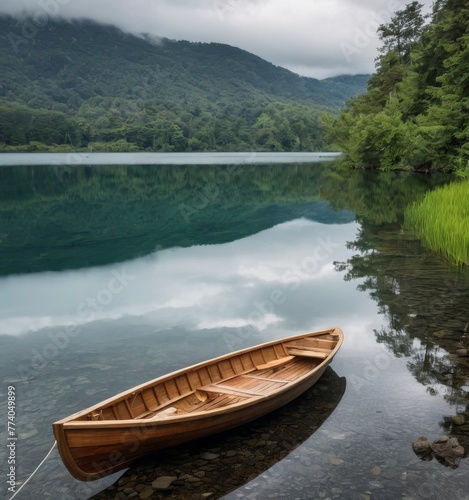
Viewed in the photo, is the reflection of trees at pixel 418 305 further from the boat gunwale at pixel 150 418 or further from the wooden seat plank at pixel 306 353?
the boat gunwale at pixel 150 418

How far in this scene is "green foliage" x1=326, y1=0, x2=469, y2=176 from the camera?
46.4 metres

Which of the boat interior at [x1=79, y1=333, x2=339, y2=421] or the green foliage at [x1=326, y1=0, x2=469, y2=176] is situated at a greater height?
the green foliage at [x1=326, y1=0, x2=469, y2=176]

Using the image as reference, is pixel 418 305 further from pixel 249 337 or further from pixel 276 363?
pixel 276 363

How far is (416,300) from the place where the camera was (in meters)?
15.0

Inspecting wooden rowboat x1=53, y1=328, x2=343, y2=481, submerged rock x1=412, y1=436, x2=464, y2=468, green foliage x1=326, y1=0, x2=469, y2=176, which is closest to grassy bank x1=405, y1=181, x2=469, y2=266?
wooden rowboat x1=53, y1=328, x2=343, y2=481

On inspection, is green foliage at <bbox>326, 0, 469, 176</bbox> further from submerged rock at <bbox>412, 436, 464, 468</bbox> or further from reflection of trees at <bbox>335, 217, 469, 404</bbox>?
submerged rock at <bbox>412, 436, 464, 468</bbox>

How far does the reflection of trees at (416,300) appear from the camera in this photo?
10398mm

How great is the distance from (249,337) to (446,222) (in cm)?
1202

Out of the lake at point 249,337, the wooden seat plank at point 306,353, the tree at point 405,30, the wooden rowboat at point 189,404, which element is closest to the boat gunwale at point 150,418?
the wooden rowboat at point 189,404

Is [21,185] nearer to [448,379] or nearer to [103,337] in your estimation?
[103,337]

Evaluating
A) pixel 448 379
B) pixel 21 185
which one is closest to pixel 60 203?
pixel 21 185

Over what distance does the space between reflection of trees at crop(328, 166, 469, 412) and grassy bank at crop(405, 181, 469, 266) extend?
573mm

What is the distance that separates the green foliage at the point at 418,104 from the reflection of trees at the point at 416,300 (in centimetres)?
2046

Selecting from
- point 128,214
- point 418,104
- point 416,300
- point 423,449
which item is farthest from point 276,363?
point 418,104
